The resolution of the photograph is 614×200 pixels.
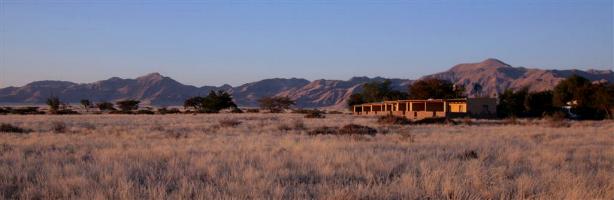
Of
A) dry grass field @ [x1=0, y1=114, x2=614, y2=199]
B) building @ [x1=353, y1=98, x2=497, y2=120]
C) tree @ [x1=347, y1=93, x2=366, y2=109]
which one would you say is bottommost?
dry grass field @ [x1=0, y1=114, x2=614, y2=199]

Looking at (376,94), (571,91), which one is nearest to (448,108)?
(571,91)

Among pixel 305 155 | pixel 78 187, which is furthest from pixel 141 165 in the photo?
pixel 305 155

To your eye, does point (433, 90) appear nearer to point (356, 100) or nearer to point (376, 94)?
point (376, 94)

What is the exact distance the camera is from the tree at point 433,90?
7300 centimetres

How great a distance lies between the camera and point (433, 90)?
73188 mm

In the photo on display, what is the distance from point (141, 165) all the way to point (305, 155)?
11.3 feet

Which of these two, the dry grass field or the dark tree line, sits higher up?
the dark tree line

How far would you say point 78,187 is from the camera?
7430mm

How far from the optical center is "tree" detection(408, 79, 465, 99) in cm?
7300

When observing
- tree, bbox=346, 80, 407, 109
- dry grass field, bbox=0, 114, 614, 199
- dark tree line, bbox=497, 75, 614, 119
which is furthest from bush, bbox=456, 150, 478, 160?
tree, bbox=346, 80, 407, 109

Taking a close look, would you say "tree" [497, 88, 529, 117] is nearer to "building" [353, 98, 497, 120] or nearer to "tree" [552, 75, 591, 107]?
"tree" [552, 75, 591, 107]

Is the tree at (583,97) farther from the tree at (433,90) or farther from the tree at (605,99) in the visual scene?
the tree at (433,90)

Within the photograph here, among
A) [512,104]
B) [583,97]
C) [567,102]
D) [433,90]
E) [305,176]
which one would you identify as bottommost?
[305,176]

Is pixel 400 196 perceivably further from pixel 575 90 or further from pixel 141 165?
pixel 575 90
